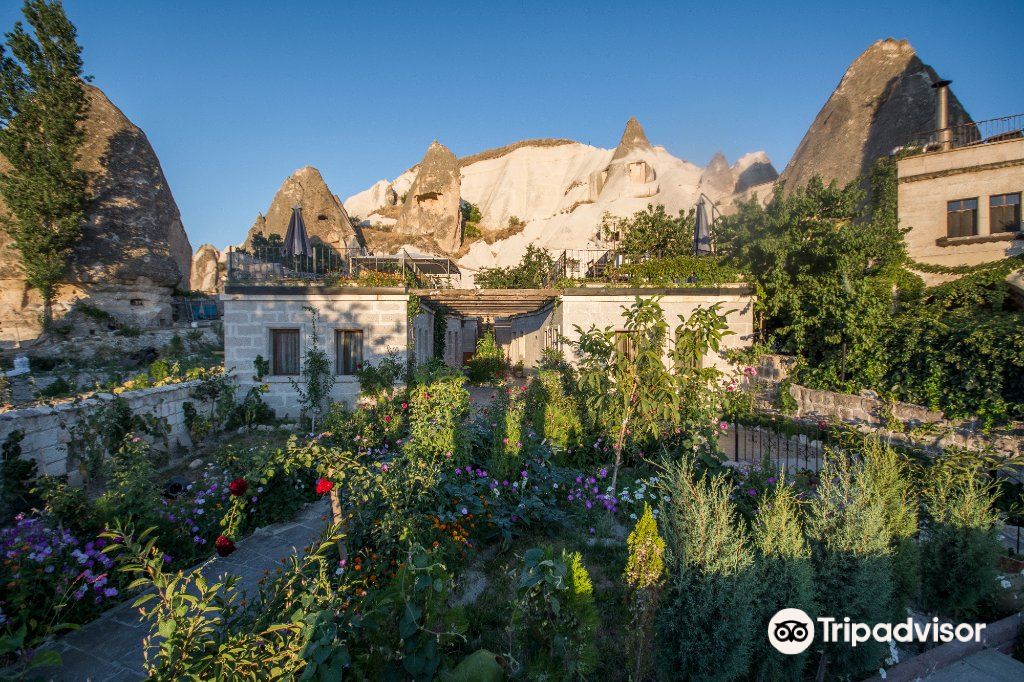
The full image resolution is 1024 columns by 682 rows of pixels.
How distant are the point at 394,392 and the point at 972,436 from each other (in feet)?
38.3

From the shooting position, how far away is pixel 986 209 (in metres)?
13.1

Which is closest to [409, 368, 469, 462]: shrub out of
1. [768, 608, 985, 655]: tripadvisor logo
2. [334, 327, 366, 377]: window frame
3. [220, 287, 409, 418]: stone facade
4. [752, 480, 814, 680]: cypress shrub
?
[752, 480, 814, 680]: cypress shrub

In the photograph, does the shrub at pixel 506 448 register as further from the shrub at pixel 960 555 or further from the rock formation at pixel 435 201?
the rock formation at pixel 435 201

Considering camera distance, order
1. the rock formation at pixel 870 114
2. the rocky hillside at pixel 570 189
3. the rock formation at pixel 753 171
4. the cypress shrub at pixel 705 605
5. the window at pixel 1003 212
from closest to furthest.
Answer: the cypress shrub at pixel 705 605 → the window at pixel 1003 212 → the rock formation at pixel 870 114 → the rocky hillside at pixel 570 189 → the rock formation at pixel 753 171

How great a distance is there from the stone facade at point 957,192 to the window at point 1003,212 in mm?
110

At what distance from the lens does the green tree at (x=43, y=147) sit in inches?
680

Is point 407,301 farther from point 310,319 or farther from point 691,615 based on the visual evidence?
point 691,615

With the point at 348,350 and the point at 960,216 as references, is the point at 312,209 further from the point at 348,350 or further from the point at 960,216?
the point at 960,216

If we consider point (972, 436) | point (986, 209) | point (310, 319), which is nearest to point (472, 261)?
point (310, 319)

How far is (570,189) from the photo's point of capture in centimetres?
4750

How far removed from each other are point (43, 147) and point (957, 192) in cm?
3463

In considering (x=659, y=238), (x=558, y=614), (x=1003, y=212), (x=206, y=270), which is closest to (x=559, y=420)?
(x=558, y=614)

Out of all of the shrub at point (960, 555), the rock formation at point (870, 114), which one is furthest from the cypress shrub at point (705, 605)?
the rock formation at point (870, 114)

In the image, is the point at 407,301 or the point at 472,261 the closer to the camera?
the point at 407,301
